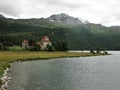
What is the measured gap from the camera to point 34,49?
18488cm

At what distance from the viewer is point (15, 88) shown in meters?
42.6

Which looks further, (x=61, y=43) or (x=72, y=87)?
(x=61, y=43)

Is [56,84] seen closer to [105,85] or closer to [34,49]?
[105,85]

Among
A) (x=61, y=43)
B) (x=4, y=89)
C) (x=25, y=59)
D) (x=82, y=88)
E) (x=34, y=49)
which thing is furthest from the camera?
(x=61, y=43)

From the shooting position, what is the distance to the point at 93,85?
4694 cm

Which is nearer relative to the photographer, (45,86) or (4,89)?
(4,89)

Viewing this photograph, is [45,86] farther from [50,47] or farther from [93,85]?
[50,47]

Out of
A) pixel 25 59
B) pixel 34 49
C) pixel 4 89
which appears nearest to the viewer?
pixel 4 89

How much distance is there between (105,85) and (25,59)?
73505 millimetres

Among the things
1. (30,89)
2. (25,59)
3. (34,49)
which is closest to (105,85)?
(30,89)

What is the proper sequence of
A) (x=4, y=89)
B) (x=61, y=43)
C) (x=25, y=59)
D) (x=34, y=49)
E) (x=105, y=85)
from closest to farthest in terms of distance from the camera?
(x=4, y=89) < (x=105, y=85) < (x=25, y=59) < (x=34, y=49) < (x=61, y=43)

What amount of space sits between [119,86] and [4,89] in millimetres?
20079

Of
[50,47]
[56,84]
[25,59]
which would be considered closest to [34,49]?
[50,47]

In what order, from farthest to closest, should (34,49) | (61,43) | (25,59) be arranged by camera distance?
(61,43) → (34,49) → (25,59)
